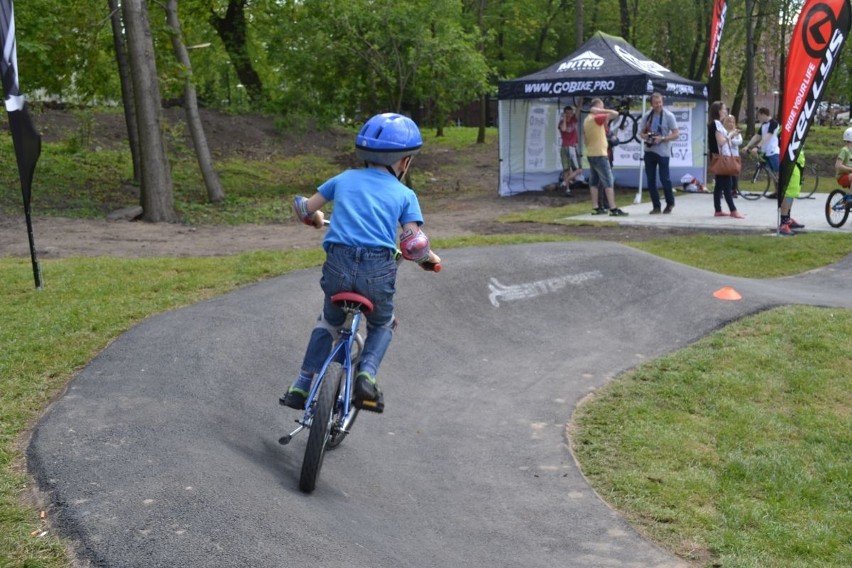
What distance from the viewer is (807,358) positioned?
846cm

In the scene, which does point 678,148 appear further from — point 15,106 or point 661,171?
point 15,106

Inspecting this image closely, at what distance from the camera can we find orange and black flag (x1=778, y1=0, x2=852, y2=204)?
41.8 feet

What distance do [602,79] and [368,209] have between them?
1672 centimetres

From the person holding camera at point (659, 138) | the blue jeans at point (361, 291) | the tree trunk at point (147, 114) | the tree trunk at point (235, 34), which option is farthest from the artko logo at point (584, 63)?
the blue jeans at point (361, 291)

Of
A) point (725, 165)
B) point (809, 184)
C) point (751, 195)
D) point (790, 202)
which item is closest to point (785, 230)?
point (790, 202)

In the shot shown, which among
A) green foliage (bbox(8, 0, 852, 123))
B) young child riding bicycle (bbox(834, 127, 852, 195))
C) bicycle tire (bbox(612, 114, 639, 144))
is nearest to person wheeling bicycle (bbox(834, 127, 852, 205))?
young child riding bicycle (bbox(834, 127, 852, 195))

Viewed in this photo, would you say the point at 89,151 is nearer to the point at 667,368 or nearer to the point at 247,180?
the point at 247,180

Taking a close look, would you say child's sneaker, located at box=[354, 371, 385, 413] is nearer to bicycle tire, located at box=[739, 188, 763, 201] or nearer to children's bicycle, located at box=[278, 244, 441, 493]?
children's bicycle, located at box=[278, 244, 441, 493]

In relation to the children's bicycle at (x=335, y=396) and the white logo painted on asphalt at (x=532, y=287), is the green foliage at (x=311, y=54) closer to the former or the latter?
the white logo painted on asphalt at (x=532, y=287)

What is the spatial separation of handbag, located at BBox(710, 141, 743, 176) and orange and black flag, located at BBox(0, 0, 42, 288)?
11.8m

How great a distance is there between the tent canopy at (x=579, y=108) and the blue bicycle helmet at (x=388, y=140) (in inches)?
646

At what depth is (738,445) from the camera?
21.7 ft

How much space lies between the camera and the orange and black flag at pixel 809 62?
12.7m

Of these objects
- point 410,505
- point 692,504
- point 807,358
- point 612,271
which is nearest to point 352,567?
point 410,505
